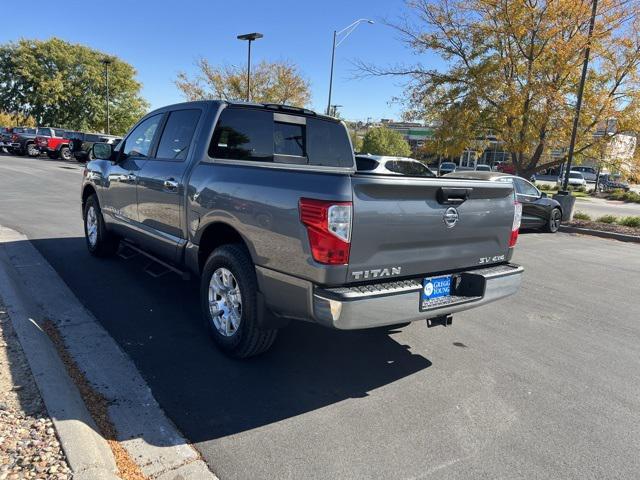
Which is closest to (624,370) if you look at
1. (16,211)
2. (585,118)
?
(16,211)

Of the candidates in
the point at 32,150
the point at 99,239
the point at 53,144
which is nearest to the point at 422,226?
the point at 99,239

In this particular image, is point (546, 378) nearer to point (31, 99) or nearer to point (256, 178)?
point (256, 178)

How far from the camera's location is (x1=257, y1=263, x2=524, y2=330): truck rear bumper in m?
2.87

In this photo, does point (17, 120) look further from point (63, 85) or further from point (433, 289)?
point (433, 289)

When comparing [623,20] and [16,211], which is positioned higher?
[623,20]

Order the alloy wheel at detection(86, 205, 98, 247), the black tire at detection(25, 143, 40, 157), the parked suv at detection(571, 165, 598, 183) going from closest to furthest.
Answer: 1. the alloy wheel at detection(86, 205, 98, 247)
2. the black tire at detection(25, 143, 40, 157)
3. the parked suv at detection(571, 165, 598, 183)

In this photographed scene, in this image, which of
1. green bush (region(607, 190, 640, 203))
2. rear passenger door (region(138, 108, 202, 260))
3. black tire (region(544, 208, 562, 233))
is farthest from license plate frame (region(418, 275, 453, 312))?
green bush (region(607, 190, 640, 203))

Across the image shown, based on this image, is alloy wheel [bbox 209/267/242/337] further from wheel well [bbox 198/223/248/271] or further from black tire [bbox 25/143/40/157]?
black tire [bbox 25/143/40/157]

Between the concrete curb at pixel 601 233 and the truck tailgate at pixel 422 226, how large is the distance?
33.4 feet

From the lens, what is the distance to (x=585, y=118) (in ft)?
47.2

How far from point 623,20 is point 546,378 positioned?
14459mm

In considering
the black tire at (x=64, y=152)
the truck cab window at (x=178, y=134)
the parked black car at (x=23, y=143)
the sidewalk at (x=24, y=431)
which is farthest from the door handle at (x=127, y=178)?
the parked black car at (x=23, y=143)

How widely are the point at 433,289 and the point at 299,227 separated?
1.09m

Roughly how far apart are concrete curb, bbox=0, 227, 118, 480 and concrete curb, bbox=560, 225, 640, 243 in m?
12.8
